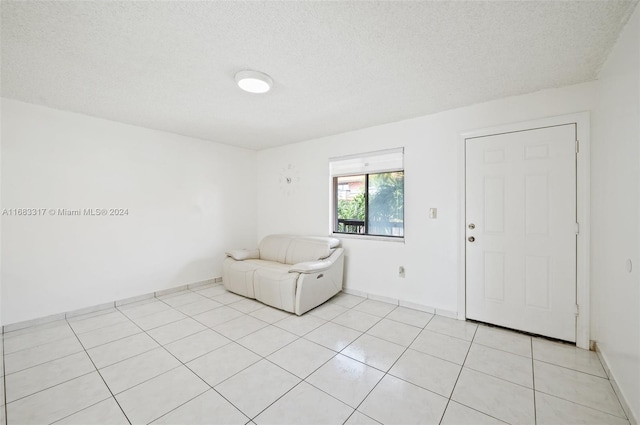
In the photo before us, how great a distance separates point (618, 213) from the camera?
174 centimetres

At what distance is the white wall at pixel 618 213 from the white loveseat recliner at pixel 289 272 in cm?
255

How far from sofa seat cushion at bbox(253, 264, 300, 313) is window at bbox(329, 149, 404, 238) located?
50.8 inches

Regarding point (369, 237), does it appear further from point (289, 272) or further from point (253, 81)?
point (253, 81)

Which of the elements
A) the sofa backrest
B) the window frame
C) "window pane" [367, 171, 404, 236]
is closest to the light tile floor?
the sofa backrest

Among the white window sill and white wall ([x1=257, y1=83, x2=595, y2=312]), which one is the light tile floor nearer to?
white wall ([x1=257, y1=83, x2=595, y2=312])

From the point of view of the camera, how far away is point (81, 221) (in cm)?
311

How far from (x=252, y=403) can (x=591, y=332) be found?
117 inches

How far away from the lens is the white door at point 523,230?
2.39m

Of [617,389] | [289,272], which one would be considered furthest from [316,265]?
[617,389]

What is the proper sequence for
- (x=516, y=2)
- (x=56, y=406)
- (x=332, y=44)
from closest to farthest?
(x=516, y=2)
(x=56, y=406)
(x=332, y=44)

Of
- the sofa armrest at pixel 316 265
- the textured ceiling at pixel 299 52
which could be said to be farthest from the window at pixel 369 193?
the textured ceiling at pixel 299 52

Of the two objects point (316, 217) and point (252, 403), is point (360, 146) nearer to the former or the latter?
point (316, 217)

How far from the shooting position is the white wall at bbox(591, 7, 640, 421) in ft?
4.95

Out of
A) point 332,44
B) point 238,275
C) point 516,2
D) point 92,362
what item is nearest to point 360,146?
point 332,44
